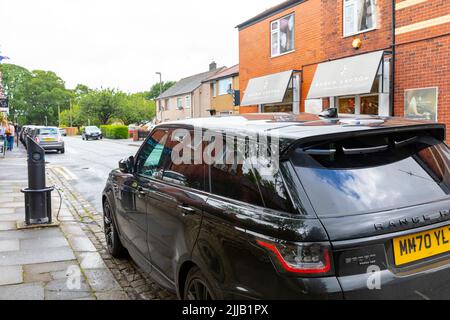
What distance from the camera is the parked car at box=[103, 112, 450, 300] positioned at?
6.64 ft

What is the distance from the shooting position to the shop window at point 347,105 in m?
13.4

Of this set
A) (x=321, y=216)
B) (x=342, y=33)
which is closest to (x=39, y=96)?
(x=342, y=33)

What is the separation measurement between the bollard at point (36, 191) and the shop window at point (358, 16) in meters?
10.3

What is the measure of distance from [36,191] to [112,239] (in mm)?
1848

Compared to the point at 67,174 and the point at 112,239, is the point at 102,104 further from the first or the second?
the point at 112,239

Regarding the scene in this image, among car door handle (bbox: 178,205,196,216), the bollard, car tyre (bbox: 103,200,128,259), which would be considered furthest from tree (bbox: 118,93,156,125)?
car door handle (bbox: 178,205,196,216)

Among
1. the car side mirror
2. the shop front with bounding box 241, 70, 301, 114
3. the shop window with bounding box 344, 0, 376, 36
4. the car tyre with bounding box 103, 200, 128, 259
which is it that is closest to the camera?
the car side mirror

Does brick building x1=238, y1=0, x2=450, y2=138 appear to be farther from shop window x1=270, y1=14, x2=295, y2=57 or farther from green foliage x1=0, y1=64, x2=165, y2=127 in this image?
green foliage x1=0, y1=64, x2=165, y2=127

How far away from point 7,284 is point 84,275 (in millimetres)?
707

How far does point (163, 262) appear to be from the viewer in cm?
327

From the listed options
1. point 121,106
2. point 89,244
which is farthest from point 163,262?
point 121,106

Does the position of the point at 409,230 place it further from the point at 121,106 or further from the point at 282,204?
the point at 121,106

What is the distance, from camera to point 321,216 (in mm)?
2080

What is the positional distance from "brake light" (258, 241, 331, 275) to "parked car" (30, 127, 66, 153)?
2464cm
